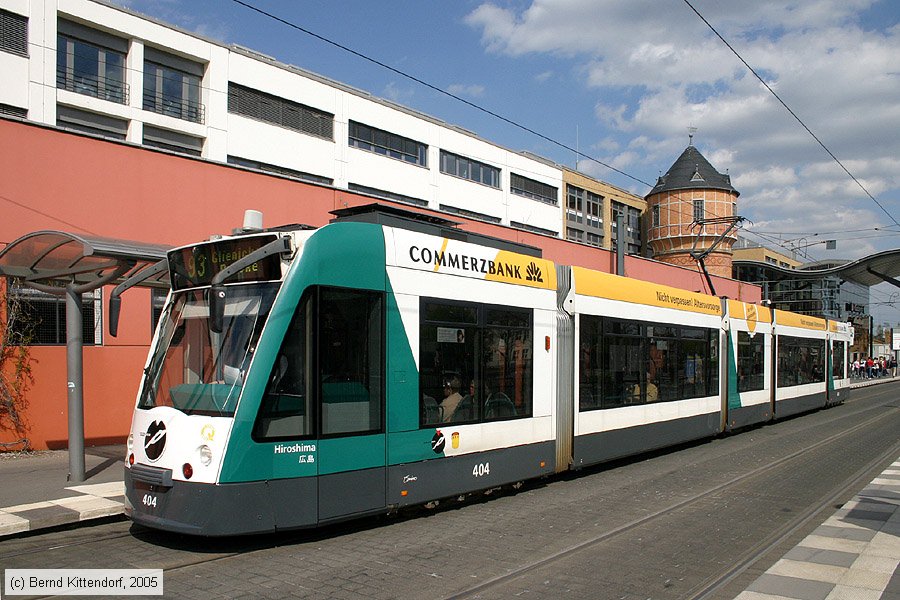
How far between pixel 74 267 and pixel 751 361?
1576 centimetres

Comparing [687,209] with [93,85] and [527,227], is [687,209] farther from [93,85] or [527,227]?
[93,85]

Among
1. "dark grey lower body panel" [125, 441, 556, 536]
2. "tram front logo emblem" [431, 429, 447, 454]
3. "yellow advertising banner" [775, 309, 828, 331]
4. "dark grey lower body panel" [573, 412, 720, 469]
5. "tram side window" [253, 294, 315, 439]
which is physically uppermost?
"yellow advertising banner" [775, 309, 828, 331]

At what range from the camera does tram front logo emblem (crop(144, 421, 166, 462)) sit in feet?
23.4

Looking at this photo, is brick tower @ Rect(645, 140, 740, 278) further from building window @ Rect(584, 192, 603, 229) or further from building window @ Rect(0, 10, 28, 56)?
building window @ Rect(0, 10, 28, 56)

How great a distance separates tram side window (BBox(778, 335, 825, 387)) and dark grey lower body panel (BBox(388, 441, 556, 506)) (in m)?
Result: 13.6

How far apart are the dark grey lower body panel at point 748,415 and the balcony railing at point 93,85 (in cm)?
2479

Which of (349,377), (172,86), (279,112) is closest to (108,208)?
(349,377)

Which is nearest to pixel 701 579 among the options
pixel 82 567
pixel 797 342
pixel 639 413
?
pixel 82 567

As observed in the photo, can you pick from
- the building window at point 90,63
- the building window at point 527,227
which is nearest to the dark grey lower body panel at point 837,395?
the building window at point 527,227

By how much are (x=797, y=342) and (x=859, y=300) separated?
7740cm

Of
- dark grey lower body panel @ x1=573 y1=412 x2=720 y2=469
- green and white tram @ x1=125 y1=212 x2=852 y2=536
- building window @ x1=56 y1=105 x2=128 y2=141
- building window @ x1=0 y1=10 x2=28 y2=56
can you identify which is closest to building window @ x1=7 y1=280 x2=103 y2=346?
green and white tram @ x1=125 y1=212 x2=852 y2=536

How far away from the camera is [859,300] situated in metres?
90.2

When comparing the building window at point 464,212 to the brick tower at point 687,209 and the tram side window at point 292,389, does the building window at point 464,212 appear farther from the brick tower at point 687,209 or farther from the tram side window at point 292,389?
the tram side window at point 292,389

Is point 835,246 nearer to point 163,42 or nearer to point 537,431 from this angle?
point 163,42
